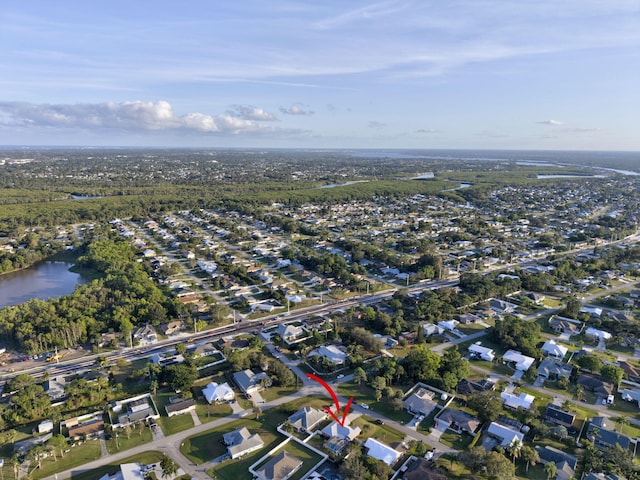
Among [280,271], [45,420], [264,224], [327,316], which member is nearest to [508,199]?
[264,224]

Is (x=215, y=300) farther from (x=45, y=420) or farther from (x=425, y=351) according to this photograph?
(x=425, y=351)

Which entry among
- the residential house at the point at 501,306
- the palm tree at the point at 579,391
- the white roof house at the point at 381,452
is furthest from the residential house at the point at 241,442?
the residential house at the point at 501,306

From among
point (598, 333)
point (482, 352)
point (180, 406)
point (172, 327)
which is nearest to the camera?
point (180, 406)

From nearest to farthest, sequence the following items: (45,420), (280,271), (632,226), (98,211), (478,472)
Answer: (478,472) < (45,420) < (280,271) < (632,226) < (98,211)

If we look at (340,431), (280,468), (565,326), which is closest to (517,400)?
(340,431)

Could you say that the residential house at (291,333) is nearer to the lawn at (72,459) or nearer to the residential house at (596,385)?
the lawn at (72,459)

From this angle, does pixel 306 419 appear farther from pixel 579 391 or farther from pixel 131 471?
pixel 579 391

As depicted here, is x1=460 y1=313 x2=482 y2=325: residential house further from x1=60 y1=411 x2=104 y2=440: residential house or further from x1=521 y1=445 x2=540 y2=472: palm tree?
x1=60 y1=411 x2=104 y2=440: residential house
